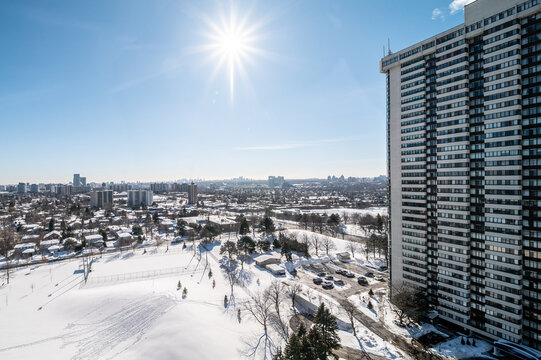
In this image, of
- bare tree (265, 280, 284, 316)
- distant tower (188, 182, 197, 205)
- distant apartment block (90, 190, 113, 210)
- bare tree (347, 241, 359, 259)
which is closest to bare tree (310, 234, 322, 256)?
bare tree (347, 241, 359, 259)

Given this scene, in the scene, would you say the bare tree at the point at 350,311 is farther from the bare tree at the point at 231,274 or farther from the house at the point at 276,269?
the bare tree at the point at 231,274

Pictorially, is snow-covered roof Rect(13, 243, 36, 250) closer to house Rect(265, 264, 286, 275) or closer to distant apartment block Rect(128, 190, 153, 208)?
house Rect(265, 264, 286, 275)

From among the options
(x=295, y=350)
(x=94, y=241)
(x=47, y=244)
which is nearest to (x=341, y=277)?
(x=295, y=350)

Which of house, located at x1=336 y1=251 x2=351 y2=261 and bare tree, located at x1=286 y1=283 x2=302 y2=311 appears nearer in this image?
bare tree, located at x1=286 y1=283 x2=302 y2=311

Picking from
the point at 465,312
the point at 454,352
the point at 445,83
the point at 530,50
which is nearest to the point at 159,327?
the point at 454,352

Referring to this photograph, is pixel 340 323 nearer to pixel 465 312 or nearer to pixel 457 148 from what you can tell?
pixel 465 312

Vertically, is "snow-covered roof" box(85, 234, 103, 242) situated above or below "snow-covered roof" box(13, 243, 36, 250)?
above
